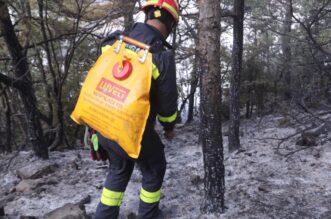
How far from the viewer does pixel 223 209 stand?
3.65 meters

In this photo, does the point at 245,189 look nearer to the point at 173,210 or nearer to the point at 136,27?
the point at 173,210

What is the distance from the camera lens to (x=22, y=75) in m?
5.42

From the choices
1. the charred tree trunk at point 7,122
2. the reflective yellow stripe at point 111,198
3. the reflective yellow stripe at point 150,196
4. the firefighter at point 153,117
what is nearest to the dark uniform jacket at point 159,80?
the firefighter at point 153,117

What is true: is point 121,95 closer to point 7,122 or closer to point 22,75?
point 22,75

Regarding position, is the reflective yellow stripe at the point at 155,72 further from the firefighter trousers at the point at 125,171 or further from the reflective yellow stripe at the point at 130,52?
the firefighter trousers at the point at 125,171

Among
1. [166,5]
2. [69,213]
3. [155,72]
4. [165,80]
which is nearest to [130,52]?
[155,72]

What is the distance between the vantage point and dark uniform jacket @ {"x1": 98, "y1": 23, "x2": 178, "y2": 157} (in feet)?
9.66

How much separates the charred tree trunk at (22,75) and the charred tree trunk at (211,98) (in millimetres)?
3039

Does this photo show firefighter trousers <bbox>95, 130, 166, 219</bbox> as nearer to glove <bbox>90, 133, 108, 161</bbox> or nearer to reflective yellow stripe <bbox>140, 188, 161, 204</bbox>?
reflective yellow stripe <bbox>140, 188, 161, 204</bbox>

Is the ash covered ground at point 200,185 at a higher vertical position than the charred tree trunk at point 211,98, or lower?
lower

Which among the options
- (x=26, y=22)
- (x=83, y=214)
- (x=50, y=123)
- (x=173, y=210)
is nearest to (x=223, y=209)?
(x=173, y=210)

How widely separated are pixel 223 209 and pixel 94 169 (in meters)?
2.51

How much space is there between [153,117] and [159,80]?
0.43 meters

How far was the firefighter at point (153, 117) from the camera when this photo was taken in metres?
2.97
